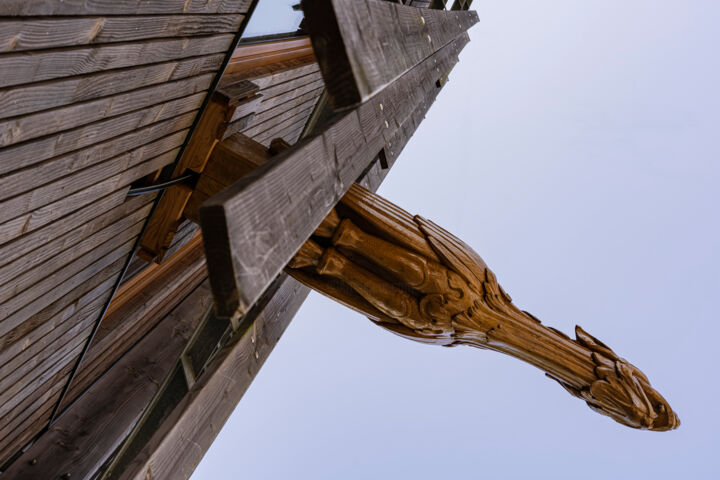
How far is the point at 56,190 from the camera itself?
5.37ft

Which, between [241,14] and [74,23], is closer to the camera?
[74,23]

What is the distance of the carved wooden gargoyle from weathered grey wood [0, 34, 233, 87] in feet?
2.80

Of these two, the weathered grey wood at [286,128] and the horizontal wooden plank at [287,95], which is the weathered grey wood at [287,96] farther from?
the weathered grey wood at [286,128]

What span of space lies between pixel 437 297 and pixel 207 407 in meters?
1.07

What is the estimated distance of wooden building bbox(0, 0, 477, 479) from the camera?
1102mm

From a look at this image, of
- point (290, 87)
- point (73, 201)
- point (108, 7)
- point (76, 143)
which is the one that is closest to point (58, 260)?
point (73, 201)

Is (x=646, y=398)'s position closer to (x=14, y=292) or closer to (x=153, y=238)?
(x=153, y=238)

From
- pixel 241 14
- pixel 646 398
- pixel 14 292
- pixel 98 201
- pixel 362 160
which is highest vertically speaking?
pixel 241 14

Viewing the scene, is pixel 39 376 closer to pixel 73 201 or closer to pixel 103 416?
pixel 103 416

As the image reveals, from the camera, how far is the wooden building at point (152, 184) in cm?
110

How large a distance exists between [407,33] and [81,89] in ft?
3.43

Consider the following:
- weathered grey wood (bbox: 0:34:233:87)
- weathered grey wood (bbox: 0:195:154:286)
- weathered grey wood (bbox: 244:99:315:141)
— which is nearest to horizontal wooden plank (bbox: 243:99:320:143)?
weathered grey wood (bbox: 244:99:315:141)

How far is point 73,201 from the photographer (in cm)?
175

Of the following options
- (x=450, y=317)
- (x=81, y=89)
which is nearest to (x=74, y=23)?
(x=81, y=89)
